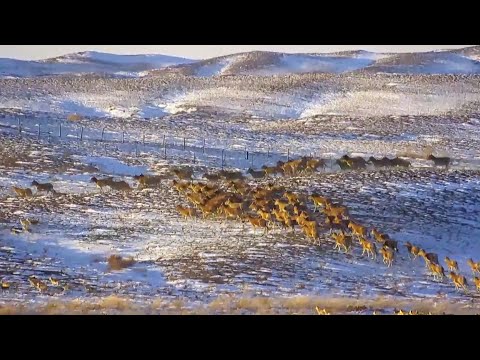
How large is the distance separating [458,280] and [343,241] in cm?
105

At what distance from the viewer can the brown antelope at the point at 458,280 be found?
6223 mm

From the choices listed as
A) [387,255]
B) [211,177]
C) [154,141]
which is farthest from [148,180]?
[387,255]

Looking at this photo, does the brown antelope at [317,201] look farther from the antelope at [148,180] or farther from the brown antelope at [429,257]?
the antelope at [148,180]

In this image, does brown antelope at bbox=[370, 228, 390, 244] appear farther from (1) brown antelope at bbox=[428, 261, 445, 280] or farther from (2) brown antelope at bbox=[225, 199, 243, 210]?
(2) brown antelope at bbox=[225, 199, 243, 210]

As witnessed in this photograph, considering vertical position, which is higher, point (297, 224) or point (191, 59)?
point (191, 59)

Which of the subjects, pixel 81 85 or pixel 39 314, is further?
pixel 81 85

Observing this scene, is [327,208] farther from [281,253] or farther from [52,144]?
[52,144]

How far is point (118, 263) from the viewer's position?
6270mm

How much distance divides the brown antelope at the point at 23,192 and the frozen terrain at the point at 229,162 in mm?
45

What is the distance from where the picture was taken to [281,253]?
6293mm
